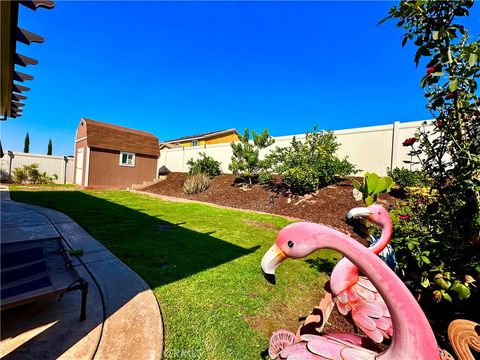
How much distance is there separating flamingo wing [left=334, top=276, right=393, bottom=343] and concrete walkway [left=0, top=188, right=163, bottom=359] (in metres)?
1.68

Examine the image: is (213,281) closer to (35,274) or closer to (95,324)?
(95,324)

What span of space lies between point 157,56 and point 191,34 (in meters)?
5.66

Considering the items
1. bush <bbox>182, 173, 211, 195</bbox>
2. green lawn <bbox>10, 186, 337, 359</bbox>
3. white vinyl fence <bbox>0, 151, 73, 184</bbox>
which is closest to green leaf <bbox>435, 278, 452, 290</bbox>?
green lawn <bbox>10, 186, 337, 359</bbox>

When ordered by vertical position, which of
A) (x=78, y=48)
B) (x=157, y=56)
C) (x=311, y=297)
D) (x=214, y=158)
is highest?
(x=157, y=56)

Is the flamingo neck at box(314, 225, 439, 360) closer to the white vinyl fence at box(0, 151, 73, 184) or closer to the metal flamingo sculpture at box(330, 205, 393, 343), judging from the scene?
the metal flamingo sculpture at box(330, 205, 393, 343)

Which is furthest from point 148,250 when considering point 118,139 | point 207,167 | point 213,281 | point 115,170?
point 118,139

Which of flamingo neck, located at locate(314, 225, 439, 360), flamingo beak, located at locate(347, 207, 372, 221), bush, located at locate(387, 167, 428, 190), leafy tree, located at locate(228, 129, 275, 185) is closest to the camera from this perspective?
flamingo neck, located at locate(314, 225, 439, 360)

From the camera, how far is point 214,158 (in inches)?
640

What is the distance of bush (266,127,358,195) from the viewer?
9.22 meters

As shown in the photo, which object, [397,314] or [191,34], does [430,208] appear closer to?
[397,314]

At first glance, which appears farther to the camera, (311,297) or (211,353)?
(311,297)

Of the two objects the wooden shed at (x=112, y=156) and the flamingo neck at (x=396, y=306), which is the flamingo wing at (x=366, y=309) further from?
the wooden shed at (x=112, y=156)

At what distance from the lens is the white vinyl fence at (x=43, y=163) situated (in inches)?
668

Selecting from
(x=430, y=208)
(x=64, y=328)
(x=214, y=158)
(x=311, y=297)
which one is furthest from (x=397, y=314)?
(x=214, y=158)
